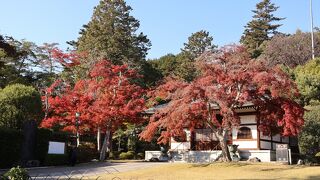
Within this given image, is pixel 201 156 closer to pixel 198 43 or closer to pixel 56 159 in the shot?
pixel 56 159

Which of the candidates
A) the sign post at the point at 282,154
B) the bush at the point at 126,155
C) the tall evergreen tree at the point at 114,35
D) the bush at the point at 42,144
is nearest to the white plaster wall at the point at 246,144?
the sign post at the point at 282,154

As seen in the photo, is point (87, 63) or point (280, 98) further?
point (87, 63)

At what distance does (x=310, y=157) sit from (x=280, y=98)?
658cm

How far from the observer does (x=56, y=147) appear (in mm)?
25531

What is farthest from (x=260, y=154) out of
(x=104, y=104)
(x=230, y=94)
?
(x=104, y=104)

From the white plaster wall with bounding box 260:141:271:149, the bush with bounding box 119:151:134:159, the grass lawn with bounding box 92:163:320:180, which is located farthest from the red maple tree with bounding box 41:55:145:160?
the white plaster wall with bounding box 260:141:271:149

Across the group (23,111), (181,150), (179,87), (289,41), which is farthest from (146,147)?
(289,41)

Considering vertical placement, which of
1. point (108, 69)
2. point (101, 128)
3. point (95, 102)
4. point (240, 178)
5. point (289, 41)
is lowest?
Result: point (240, 178)

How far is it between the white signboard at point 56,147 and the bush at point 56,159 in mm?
245

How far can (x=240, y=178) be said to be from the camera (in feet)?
53.9

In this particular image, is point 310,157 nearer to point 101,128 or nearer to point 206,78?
point 206,78

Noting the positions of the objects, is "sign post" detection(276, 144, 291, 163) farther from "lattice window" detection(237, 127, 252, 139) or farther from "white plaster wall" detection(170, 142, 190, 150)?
"white plaster wall" detection(170, 142, 190, 150)

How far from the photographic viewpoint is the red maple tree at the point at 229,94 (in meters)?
21.0

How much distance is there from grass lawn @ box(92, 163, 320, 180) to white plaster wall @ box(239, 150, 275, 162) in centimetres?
540
